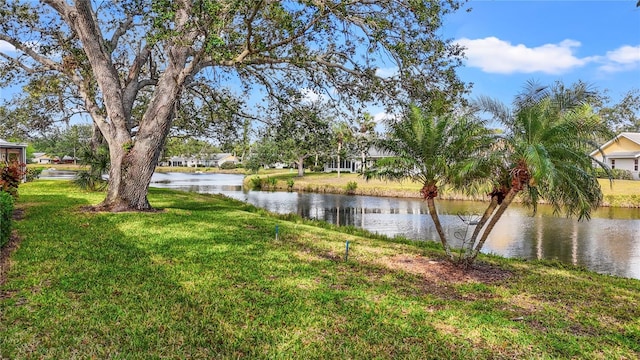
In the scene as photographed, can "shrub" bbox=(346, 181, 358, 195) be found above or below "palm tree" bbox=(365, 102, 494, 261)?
below

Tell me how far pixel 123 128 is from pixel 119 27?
5.80 metres

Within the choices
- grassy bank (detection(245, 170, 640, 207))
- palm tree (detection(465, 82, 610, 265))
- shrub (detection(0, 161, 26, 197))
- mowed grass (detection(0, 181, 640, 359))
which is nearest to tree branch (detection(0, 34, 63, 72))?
shrub (detection(0, 161, 26, 197))

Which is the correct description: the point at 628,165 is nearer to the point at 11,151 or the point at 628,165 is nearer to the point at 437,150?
the point at 437,150

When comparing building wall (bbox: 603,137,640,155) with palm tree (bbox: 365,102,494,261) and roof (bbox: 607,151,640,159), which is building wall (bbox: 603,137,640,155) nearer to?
roof (bbox: 607,151,640,159)

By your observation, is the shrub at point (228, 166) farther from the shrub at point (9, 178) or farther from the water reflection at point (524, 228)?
the shrub at point (9, 178)

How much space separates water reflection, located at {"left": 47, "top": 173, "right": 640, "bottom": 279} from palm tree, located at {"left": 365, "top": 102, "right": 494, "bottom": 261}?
24.0 feet

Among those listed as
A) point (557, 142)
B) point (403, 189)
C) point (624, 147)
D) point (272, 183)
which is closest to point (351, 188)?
point (403, 189)

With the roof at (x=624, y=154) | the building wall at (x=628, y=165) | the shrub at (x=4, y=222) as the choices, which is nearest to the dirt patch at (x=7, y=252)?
the shrub at (x=4, y=222)

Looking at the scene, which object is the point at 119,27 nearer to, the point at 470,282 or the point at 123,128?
the point at 123,128

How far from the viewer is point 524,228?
20.6 m

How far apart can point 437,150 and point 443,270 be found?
2.66 m

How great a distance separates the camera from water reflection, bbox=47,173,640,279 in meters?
15.1

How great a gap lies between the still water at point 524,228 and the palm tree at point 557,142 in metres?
2.87

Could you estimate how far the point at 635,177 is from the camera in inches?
1526
